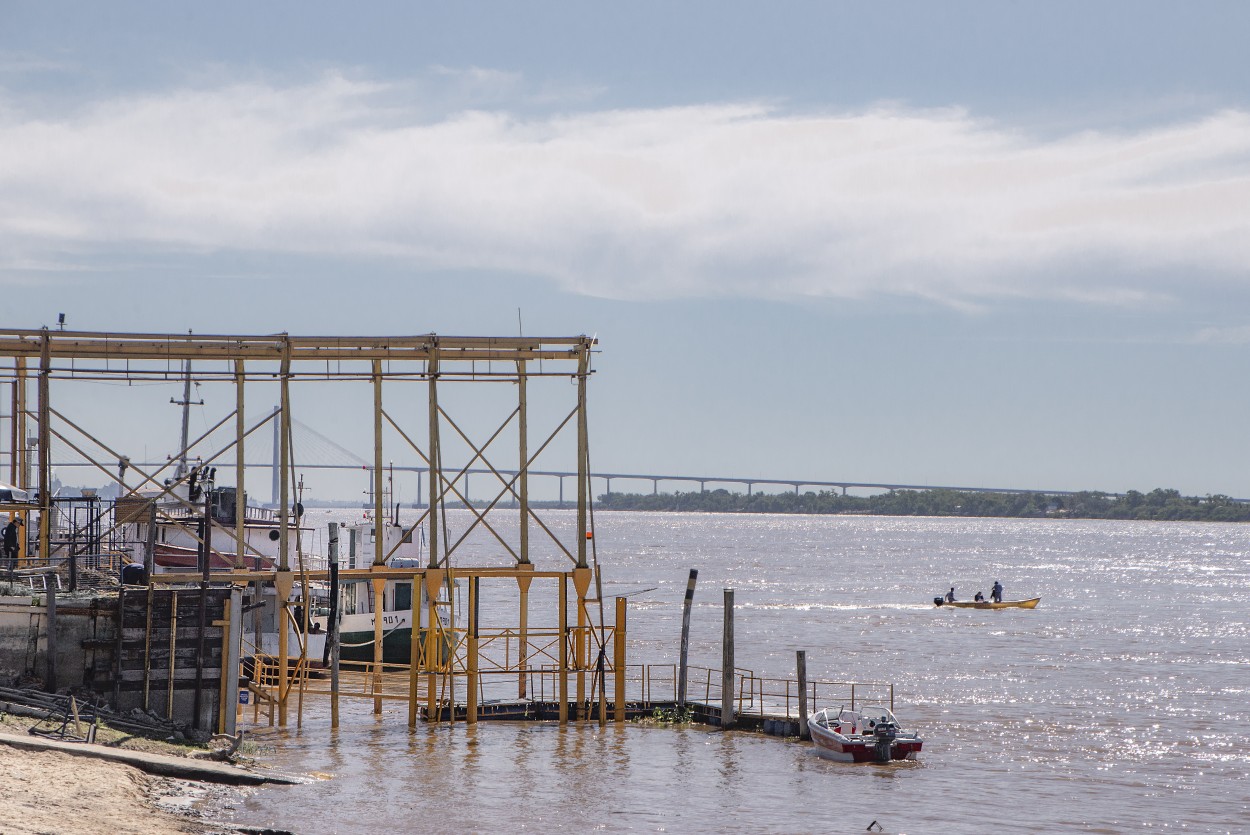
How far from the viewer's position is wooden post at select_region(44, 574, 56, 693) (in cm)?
2584

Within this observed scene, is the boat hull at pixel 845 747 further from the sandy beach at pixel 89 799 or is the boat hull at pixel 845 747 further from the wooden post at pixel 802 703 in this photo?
the sandy beach at pixel 89 799

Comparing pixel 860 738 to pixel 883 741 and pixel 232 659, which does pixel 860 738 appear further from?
pixel 232 659

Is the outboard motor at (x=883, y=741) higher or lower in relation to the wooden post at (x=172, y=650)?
lower

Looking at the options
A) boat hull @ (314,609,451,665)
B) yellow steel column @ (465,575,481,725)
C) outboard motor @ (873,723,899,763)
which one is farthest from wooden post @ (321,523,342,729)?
outboard motor @ (873,723,899,763)

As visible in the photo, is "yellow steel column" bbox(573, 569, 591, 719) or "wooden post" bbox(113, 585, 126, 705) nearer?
"wooden post" bbox(113, 585, 126, 705)

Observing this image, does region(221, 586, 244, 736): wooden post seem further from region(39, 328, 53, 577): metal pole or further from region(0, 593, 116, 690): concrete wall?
region(39, 328, 53, 577): metal pole

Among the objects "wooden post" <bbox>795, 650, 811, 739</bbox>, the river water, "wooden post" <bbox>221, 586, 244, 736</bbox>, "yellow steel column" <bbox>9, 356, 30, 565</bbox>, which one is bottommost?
the river water

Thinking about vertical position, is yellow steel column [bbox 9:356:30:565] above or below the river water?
above

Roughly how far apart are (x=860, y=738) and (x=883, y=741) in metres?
0.83

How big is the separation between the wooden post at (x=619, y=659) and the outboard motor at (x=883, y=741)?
637 cm

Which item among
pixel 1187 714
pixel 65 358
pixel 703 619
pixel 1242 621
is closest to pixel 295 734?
pixel 65 358

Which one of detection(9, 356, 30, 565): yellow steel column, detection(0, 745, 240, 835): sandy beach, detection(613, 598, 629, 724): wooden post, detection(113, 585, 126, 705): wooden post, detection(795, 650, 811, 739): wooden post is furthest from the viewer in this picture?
detection(9, 356, 30, 565): yellow steel column

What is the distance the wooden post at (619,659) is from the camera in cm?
3350

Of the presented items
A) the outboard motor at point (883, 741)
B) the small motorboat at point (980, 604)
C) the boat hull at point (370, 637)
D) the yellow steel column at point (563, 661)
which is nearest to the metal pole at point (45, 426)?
the yellow steel column at point (563, 661)
